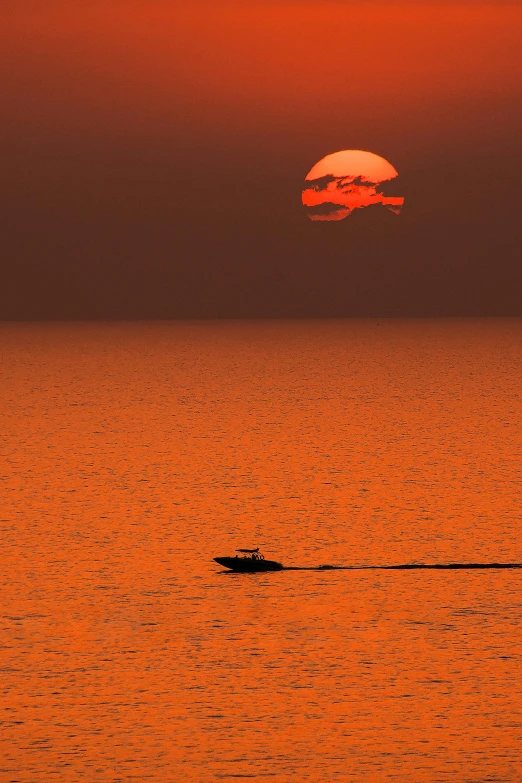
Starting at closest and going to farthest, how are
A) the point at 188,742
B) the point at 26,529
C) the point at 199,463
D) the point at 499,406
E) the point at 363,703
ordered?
the point at 188,742 < the point at 363,703 < the point at 26,529 < the point at 199,463 < the point at 499,406

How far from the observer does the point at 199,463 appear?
74.3m

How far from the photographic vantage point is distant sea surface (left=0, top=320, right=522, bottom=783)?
80.7 feet

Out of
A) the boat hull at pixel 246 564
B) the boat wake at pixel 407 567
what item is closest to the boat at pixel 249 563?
the boat hull at pixel 246 564

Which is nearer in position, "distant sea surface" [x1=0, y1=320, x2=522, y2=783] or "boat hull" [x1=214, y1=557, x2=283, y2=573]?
"distant sea surface" [x1=0, y1=320, x2=522, y2=783]

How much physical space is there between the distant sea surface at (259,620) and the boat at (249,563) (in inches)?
17.8

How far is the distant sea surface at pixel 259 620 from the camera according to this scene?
24594 millimetres

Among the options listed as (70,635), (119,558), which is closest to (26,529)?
(119,558)

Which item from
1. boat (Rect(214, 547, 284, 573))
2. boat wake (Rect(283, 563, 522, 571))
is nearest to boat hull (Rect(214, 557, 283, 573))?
boat (Rect(214, 547, 284, 573))

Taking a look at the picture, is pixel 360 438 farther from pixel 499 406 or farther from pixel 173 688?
pixel 173 688

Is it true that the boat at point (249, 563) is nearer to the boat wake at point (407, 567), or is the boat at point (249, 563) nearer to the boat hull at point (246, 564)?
the boat hull at point (246, 564)

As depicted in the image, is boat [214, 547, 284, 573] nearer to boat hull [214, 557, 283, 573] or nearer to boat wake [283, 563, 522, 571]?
boat hull [214, 557, 283, 573]

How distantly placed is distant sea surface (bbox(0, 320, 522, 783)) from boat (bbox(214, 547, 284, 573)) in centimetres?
45

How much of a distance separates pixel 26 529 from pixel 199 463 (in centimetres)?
2502

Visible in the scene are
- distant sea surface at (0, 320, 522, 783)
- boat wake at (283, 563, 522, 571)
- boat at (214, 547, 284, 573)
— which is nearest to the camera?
distant sea surface at (0, 320, 522, 783)
